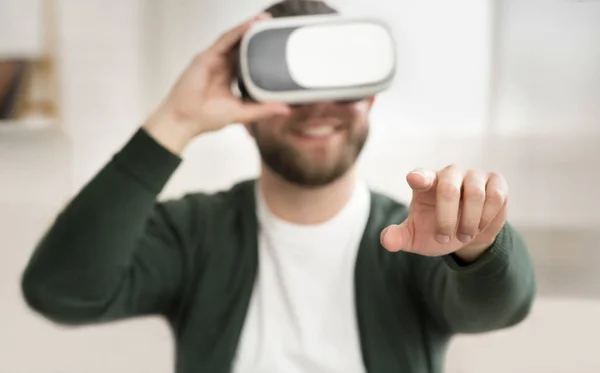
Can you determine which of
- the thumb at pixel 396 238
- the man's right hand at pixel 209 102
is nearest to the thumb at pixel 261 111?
the man's right hand at pixel 209 102

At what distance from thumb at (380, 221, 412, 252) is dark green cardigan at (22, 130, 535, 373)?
6 cm

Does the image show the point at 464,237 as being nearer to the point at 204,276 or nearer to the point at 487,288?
the point at 487,288

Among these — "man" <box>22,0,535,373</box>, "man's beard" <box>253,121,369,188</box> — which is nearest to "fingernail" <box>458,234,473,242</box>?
"man" <box>22,0,535,373</box>

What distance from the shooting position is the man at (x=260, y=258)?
542 millimetres

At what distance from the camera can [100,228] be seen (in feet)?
1.75

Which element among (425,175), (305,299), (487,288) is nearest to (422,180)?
(425,175)

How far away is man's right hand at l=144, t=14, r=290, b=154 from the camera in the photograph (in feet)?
1.87

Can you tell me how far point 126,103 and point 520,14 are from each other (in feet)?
1.36

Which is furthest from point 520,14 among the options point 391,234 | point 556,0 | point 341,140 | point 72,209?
point 72,209

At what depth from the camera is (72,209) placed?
542mm

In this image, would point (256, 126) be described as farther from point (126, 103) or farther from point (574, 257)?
point (574, 257)

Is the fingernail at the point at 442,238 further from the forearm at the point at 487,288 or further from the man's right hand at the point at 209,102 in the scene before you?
the man's right hand at the point at 209,102

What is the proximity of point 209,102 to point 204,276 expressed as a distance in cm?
17

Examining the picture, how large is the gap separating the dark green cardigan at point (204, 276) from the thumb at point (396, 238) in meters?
0.06
